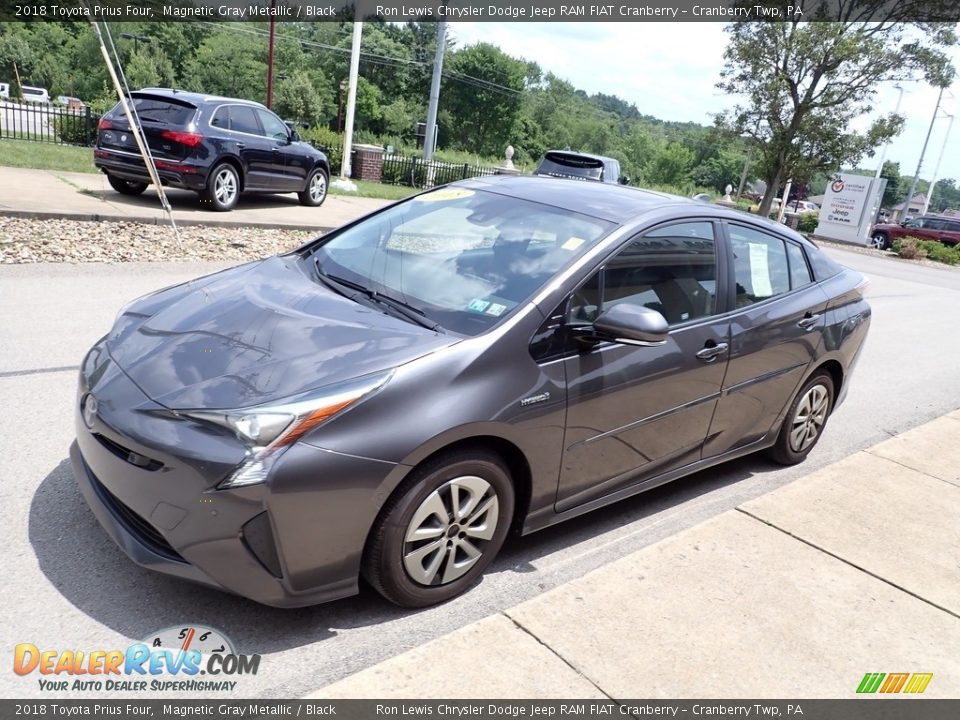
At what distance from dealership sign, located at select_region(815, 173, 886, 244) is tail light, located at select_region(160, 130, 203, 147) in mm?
30029

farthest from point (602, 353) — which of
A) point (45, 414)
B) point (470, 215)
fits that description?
point (45, 414)

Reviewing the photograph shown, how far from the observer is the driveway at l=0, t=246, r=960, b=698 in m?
2.70

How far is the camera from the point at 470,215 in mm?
3934

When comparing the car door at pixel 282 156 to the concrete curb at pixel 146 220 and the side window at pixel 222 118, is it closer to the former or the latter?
the side window at pixel 222 118

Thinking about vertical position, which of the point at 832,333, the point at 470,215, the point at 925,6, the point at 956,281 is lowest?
the point at 956,281

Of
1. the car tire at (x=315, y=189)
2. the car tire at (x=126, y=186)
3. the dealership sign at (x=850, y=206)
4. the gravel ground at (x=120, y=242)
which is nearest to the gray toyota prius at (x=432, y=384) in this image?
the gravel ground at (x=120, y=242)

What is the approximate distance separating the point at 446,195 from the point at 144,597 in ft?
8.18

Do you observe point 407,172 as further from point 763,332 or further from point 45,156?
point 763,332

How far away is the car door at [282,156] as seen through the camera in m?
13.6

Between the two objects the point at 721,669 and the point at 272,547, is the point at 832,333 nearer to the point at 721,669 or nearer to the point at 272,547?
the point at 721,669

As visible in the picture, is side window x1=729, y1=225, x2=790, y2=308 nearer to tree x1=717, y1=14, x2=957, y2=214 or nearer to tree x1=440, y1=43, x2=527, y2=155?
tree x1=717, y1=14, x2=957, y2=214

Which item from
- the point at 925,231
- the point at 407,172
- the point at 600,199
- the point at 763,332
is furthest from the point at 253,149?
the point at 925,231

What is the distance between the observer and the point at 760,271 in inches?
172
